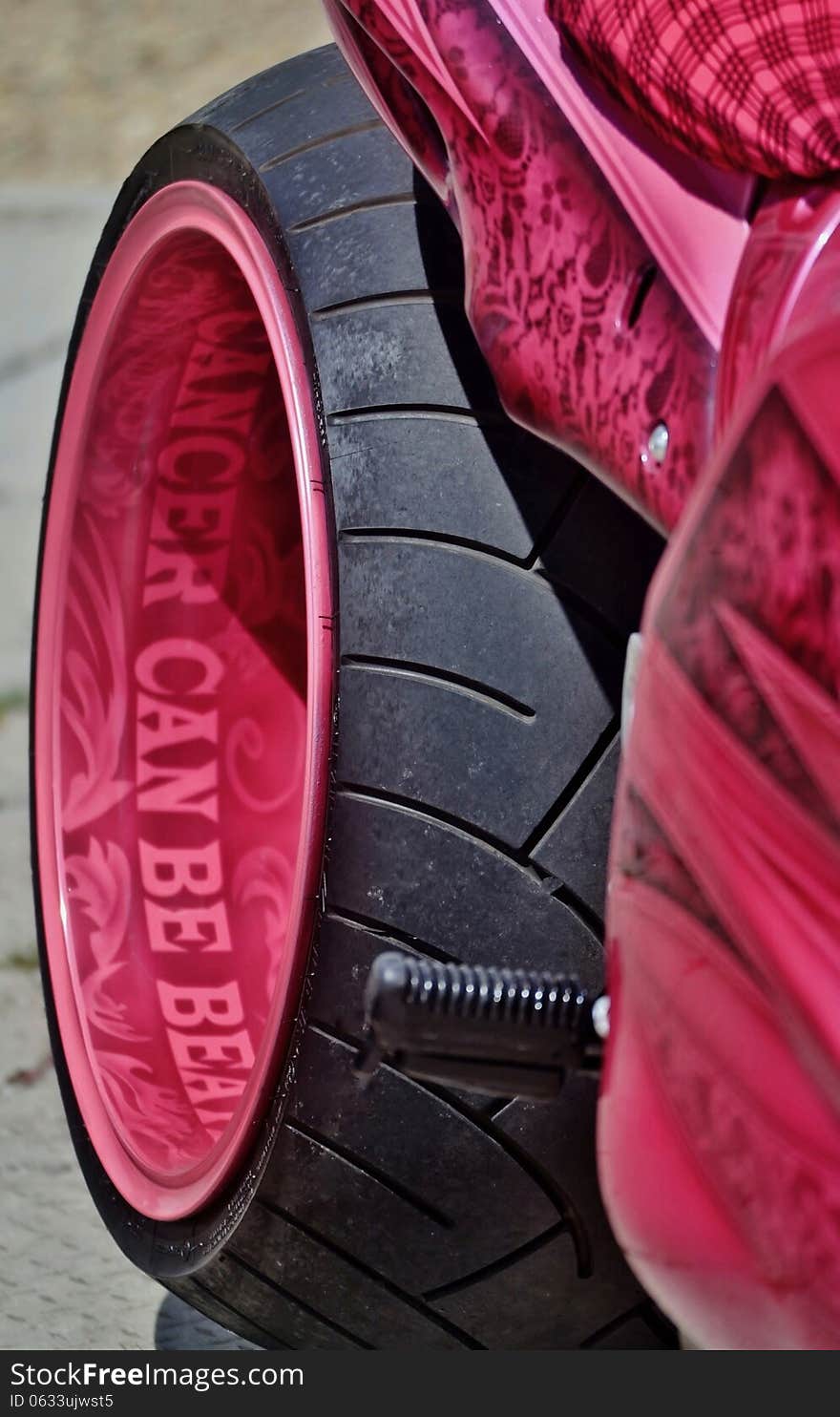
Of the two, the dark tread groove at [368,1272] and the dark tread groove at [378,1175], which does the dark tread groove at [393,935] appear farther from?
the dark tread groove at [368,1272]

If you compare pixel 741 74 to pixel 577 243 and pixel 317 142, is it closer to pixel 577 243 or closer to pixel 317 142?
pixel 577 243

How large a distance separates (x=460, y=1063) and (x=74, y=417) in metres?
0.78

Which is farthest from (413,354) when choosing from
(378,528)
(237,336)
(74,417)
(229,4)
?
(229,4)

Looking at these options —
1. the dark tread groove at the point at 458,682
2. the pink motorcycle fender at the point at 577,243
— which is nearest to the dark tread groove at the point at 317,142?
the pink motorcycle fender at the point at 577,243

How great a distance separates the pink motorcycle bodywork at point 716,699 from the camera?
0.53 metres

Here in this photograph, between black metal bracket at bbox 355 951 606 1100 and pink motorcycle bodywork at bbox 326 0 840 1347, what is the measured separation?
39 mm

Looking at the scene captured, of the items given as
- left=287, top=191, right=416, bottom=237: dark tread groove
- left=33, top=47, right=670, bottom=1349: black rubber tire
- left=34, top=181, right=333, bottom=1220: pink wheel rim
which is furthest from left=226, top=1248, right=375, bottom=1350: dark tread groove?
left=287, top=191, right=416, bottom=237: dark tread groove

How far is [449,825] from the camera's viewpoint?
2.93 ft

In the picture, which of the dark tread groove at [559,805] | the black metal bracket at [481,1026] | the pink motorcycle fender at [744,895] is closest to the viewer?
the pink motorcycle fender at [744,895]

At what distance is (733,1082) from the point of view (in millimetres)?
554

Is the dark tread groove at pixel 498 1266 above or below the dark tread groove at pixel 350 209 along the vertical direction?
below

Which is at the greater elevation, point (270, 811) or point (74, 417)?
point (74, 417)

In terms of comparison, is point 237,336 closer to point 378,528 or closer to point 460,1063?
point 378,528

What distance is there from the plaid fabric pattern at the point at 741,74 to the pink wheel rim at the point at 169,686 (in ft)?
1.88
